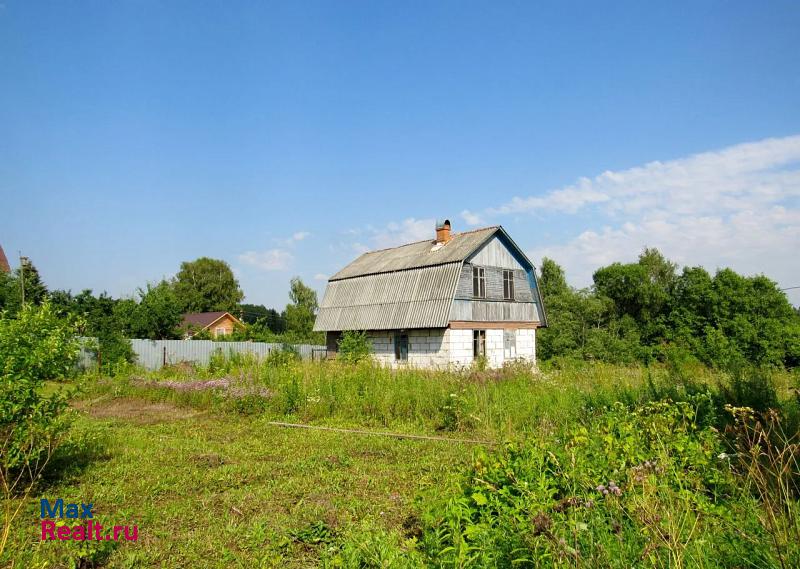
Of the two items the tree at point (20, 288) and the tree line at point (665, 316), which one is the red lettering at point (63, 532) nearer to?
the tree at point (20, 288)

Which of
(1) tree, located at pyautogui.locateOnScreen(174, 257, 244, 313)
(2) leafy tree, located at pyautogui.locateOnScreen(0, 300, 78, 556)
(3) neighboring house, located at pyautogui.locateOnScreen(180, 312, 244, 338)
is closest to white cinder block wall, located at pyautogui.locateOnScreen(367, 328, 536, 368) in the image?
(2) leafy tree, located at pyautogui.locateOnScreen(0, 300, 78, 556)

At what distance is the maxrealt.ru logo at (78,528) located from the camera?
15.0 feet

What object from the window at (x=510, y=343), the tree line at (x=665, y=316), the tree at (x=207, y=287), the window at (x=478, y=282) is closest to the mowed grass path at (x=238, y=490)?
the window at (x=478, y=282)

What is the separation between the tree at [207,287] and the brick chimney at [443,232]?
45.6 metres

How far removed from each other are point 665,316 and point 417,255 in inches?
1136

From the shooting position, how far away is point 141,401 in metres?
14.3

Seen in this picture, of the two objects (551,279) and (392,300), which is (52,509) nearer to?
(392,300)

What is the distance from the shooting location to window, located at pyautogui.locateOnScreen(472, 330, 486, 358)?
79.8ft

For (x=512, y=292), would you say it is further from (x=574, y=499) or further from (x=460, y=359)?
(x=574, y=499)

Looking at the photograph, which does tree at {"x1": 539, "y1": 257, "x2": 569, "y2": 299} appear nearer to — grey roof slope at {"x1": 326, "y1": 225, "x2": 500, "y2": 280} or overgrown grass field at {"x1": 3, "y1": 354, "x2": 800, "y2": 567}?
grey roof slope at {"x1": 326, "y1": 225, "x2": 500, "y2": 280}

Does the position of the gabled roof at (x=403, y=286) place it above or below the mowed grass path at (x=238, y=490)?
above

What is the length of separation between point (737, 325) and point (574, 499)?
43.2 meters

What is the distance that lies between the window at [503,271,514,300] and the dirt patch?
1709cm

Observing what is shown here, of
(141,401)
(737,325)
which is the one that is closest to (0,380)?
(141,401)
